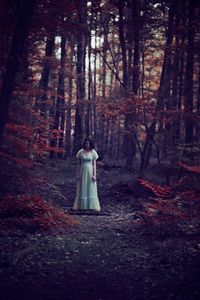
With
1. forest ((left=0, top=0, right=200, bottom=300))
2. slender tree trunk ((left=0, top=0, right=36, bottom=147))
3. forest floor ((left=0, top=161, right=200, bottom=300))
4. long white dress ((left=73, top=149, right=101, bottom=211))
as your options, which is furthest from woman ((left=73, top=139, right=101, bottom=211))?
slender tree trunk ((left=0, top=0, right=36, bottom=147))

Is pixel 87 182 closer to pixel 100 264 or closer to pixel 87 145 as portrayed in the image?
pixel 87 145

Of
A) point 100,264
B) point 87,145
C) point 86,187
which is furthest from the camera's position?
point 87,145

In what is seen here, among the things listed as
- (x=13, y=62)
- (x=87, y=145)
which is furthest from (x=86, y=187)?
(x=13, y=62)

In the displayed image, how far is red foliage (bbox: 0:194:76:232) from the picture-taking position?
30.6ft

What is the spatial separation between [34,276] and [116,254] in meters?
2.05

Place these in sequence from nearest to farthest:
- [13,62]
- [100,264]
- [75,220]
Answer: [100,264]
[13,62]
[75,220]

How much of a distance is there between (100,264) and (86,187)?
6.51 meters

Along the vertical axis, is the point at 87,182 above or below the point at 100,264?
above

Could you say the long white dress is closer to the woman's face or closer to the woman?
the woman

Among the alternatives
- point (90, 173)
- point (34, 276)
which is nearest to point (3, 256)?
point (34, 276)

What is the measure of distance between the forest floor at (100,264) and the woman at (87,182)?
2.37 m

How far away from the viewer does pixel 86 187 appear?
13.8 metres

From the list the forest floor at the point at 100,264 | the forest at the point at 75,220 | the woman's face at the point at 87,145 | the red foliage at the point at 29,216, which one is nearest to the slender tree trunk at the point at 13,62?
the forest at the point at 75,220

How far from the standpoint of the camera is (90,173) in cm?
1405
